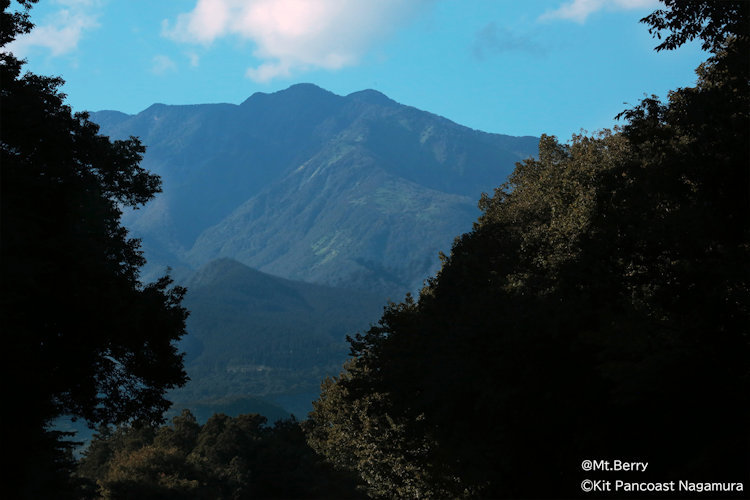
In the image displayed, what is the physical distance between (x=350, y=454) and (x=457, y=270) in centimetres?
2189

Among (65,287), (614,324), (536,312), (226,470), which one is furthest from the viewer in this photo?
(226,470)

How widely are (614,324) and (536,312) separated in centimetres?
365

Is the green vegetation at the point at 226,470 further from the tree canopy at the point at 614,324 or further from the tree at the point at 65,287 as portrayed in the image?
the tree at the point at 65,287

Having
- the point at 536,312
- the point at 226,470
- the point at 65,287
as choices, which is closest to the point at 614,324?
the point at 536,312

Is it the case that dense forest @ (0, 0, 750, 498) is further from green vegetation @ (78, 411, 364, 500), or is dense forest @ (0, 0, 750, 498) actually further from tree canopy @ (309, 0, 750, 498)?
green vegetation @ (78, 411, 364, 500)

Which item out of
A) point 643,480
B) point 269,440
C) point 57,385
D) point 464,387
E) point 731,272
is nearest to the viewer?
point 731,272

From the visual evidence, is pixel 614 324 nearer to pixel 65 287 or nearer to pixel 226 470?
pixel 65 287

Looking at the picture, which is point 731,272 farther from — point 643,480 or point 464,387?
point 464,387

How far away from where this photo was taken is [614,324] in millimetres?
19484

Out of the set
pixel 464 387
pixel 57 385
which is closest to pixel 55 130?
pixel 57 385

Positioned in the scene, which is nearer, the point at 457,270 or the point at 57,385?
the point at 57,385

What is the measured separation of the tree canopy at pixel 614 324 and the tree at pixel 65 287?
9090 mm

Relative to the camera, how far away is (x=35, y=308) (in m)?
20.9

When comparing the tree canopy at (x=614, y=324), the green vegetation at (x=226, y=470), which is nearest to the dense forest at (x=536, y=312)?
the tree canopy at (x=614, y=324)
